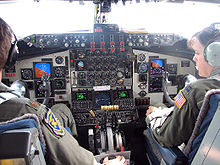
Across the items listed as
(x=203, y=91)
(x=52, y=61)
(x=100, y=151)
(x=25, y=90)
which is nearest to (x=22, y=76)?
(x=25, y=90)

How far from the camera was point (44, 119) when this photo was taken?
960 millimetres

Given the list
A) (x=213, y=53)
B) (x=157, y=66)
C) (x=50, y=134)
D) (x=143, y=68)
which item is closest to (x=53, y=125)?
(x=50, y=134)

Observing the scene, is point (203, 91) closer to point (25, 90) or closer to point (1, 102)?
point (1, 102)

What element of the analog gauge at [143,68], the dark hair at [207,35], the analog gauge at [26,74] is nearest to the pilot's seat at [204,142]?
the dark hair at [207,35]

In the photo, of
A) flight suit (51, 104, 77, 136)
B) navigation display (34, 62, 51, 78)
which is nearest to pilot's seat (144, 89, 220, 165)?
flight suit (51, 104, 77, 136)

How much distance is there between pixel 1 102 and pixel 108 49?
2205 mm

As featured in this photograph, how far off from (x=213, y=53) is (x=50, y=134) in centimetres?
115

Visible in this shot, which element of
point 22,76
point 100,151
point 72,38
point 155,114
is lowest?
point 100,151

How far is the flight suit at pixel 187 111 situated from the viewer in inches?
50.1

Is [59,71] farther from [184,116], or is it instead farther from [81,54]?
[184,116]

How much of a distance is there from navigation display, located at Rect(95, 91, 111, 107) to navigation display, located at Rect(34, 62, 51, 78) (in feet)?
2.78

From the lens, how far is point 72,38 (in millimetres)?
2791

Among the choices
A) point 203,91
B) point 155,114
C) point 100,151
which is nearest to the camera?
point 203,91

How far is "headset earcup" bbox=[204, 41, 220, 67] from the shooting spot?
4.04ft
